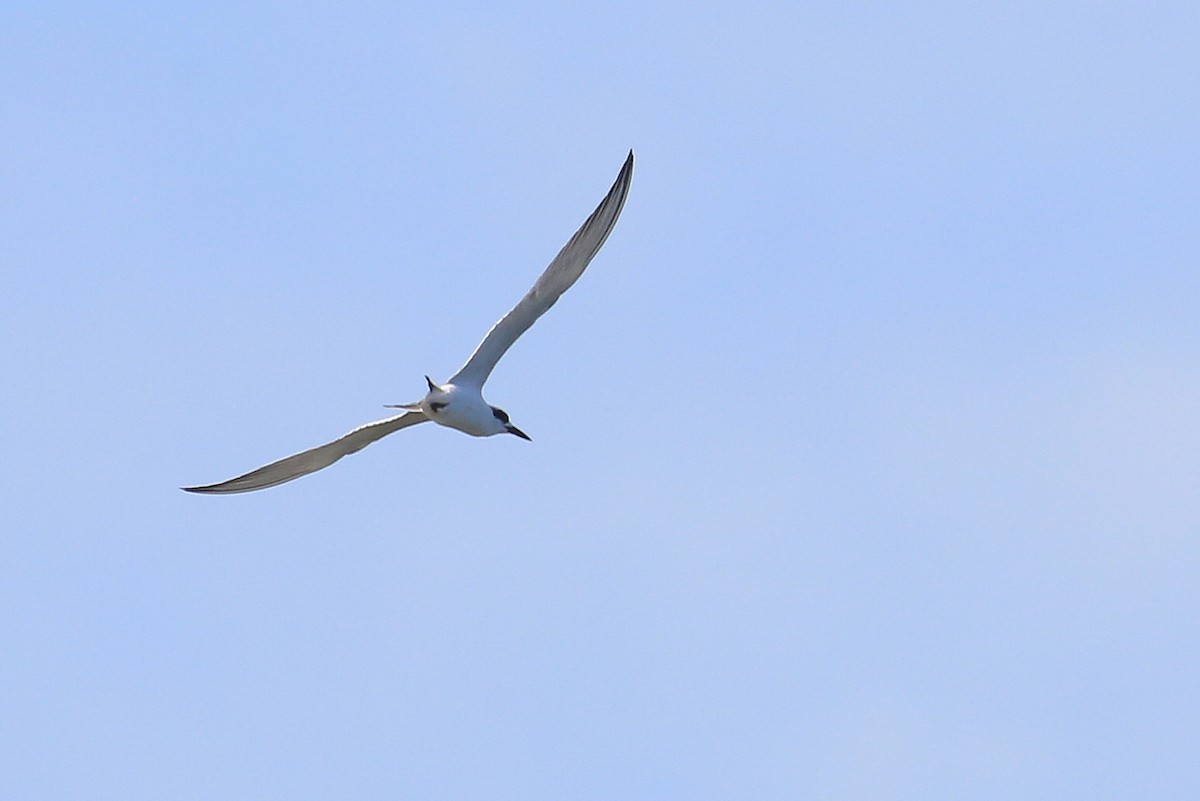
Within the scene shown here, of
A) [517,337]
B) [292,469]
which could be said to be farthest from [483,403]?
[292,469]

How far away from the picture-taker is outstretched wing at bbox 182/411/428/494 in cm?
2819

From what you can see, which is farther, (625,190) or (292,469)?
(292,469)

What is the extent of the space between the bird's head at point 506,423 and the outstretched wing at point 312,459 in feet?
2.78

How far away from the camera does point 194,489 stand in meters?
28.4

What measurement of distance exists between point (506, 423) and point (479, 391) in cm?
100

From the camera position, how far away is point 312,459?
2859 cm

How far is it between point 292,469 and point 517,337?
3.57 meters

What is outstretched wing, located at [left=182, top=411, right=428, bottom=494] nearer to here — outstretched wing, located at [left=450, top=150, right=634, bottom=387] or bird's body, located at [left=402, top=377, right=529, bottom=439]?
bird's body, located at [left=402, top=377, right=529, bottom=439]

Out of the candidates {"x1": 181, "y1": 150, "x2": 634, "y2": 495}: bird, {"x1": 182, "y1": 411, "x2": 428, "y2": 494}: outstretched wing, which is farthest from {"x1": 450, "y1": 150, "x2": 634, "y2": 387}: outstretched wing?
{"x1": 182, "y1": 411, "x2": 428, "y2": 494}: outstretched wing

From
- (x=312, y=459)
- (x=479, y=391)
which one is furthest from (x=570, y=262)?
(x=312, y=459)

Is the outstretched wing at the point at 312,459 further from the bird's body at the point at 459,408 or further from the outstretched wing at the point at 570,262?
the outstretched wing at the point at 570,262

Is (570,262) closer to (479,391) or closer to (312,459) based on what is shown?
(479,391)

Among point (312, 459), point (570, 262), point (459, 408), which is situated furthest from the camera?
point (312, 459)

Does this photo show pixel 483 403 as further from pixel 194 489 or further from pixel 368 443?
pixel 194 489
